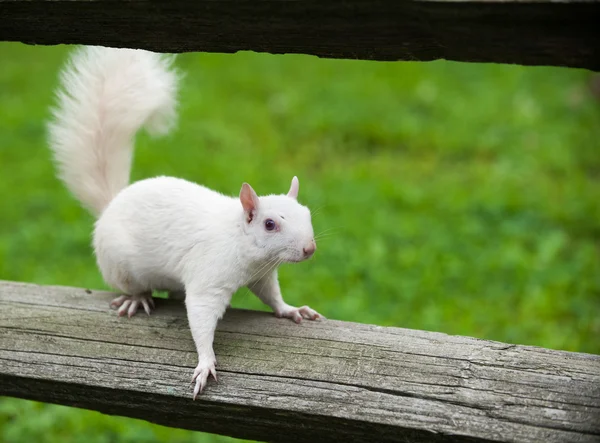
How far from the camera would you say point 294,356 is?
162 centimetres

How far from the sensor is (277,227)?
1685 millimetres

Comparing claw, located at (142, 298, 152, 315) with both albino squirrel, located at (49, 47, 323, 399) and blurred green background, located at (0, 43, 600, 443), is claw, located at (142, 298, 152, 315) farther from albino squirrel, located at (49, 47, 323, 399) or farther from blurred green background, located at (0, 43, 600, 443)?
blurred green background, located at (0, 43, 600, 443)

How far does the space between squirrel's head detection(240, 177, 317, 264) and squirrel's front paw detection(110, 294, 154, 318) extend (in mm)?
372

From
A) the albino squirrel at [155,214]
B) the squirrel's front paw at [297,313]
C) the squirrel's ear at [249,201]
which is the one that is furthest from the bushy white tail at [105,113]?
the squirrel's front paw at [297,313]

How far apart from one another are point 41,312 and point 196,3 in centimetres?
95

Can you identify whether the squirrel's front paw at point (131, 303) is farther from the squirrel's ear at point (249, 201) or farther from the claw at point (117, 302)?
the squirrel's ear at point (249, 201)

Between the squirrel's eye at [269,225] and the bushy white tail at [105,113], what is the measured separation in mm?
487

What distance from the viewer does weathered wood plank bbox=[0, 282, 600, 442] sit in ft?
4.63

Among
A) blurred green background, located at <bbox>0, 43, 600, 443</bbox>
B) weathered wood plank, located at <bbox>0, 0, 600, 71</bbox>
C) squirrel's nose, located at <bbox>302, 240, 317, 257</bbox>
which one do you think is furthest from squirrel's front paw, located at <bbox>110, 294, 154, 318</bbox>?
blurred green background, located at <bbox>0, 43, 600, 443</bbox>

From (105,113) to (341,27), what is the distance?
40.0 inches

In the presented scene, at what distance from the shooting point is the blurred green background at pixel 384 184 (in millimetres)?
3352

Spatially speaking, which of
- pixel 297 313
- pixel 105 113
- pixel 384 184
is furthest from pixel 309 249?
pixel 384 184

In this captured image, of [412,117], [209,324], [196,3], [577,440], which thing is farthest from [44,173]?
[577,440]

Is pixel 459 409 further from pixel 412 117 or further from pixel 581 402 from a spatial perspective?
pixel 412 117
